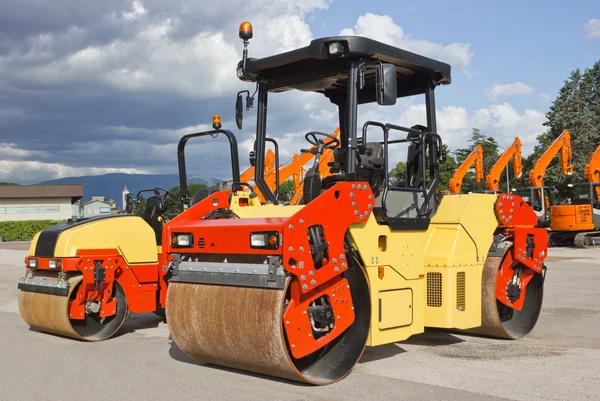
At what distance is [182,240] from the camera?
19.2 ft

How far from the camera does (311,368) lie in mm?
5453

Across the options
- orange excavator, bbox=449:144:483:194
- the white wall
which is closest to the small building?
the white wall

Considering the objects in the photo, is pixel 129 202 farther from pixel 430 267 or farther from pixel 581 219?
pixel 581 219

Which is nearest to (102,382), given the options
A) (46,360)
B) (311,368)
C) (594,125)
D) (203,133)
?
(46,360)

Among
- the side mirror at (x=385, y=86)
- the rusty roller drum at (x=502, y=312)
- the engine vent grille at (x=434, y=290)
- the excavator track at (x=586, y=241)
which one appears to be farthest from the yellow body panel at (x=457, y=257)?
the excavator track at (x=586, y=241)

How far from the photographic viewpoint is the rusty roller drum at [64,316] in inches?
291

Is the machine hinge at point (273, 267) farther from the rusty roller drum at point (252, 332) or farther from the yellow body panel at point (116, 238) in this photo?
the yellow body panel at point (116, 238)

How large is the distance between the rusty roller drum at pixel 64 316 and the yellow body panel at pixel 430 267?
11.7 ft

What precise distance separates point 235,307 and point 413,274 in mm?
1726

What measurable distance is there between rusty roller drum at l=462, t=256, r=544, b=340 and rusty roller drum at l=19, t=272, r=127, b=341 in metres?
3.99

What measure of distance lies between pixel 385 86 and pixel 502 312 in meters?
3.25

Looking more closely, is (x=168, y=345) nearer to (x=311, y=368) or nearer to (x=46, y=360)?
(x=46, y=360)

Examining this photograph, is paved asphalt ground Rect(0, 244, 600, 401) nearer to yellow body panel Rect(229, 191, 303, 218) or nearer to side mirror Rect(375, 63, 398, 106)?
yellow body panel Rect(229, 191, 303, 218)

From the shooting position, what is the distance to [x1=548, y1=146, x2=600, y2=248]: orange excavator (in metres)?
23.6
